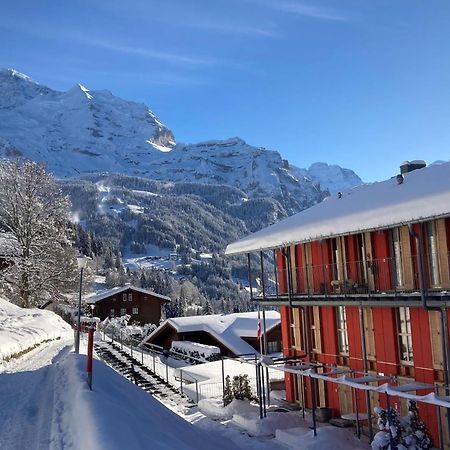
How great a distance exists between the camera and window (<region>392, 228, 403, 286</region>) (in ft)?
61.1

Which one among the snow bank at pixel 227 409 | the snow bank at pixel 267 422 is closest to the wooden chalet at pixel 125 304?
the snow bank at pixel 227 409

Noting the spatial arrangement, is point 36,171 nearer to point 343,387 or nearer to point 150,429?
point 343,387

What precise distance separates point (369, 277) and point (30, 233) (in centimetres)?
2514

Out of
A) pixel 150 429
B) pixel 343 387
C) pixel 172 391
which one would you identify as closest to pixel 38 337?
pixel 172 391

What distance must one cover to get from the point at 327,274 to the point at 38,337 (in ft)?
49.1

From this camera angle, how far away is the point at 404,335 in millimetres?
18531

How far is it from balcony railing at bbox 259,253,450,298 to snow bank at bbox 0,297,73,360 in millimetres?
11973

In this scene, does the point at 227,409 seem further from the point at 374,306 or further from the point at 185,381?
the point at 374,306

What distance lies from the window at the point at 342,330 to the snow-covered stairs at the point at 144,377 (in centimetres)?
797

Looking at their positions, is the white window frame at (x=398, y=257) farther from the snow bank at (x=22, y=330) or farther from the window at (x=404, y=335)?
the snow bank at (x=22, y=330)

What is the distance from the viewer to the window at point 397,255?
1861 cm

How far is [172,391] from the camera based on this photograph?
26.3m

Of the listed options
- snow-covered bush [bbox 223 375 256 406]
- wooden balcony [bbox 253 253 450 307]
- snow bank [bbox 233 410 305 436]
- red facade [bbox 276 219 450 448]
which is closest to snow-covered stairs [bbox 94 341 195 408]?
snow-covered bush [bbox 223 375 256 406]

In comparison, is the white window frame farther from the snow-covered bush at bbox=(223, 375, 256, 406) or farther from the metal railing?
the snow-covered bush at bbox=(223, 375, 256, 406)
